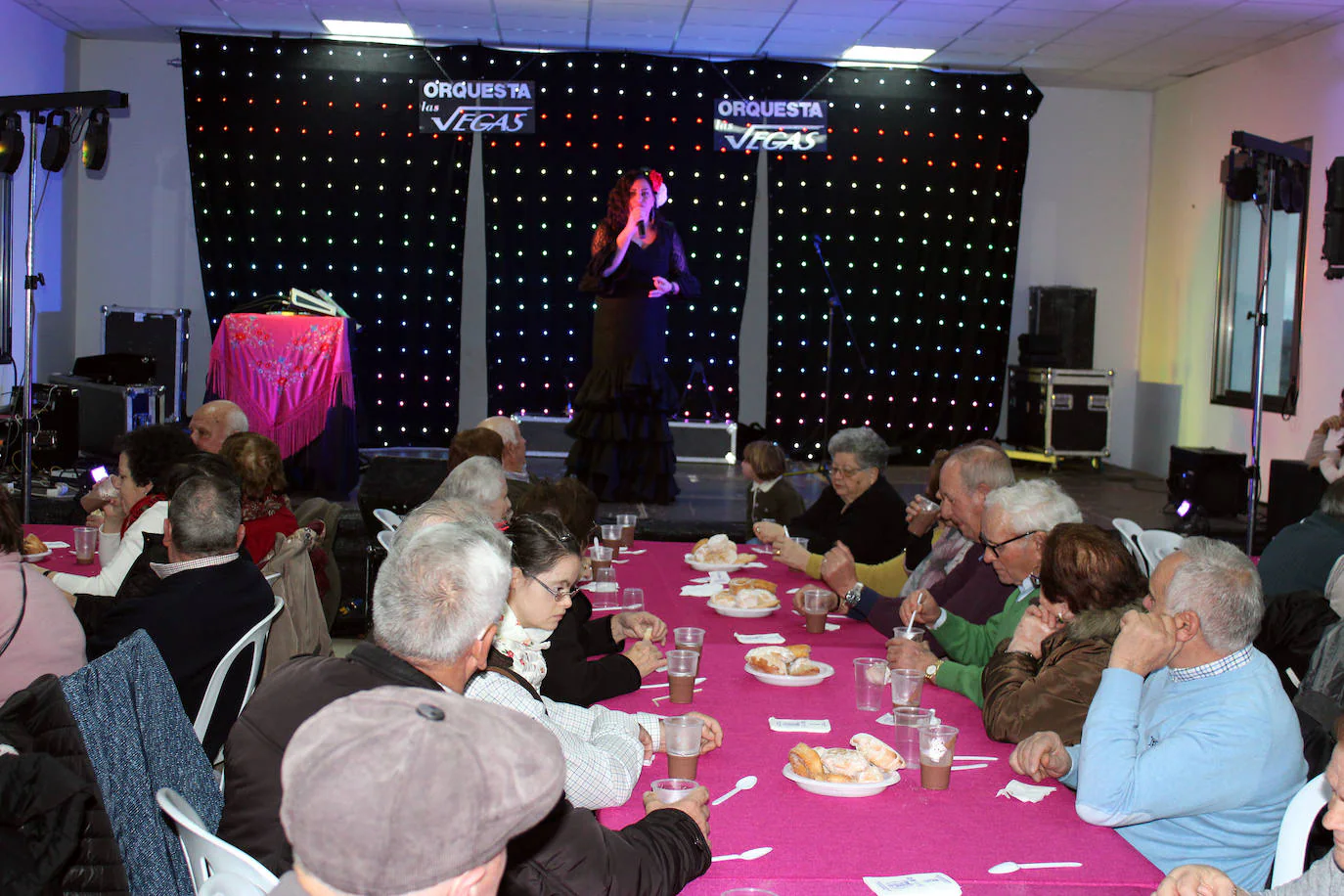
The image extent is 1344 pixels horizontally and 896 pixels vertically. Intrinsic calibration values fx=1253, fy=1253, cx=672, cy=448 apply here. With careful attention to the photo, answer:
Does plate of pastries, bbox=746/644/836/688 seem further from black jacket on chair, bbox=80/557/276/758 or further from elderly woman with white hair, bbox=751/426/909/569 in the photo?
elderly woman with white hair, bbox=751/426/909/569

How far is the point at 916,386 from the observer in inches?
486

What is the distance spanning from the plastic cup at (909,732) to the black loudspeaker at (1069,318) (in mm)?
10350

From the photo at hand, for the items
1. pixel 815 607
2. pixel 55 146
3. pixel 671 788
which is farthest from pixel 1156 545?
pixel 55 146

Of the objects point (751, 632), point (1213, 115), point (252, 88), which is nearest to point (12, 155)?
point (252, 88)

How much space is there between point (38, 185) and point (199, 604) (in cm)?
939

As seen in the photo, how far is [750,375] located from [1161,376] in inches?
159

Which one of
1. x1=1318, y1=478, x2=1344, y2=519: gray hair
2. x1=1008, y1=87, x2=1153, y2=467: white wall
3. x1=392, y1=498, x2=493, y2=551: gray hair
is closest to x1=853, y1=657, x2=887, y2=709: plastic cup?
x1=392, y1=498, x2=493, y2=551: gray hair

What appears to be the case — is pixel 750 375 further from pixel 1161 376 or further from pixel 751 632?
pixel 751 632

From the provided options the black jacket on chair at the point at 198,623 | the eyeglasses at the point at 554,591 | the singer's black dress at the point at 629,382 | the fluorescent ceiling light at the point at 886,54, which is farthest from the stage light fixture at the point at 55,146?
the fluorescent ceiling light at the point at 886,54

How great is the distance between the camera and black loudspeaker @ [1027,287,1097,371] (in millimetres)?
12281

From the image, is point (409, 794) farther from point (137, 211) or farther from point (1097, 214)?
point (1097, 214)

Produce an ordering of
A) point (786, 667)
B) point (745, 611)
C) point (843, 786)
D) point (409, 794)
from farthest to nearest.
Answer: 1. point (745, 611)
2. point (786, 667)
3. point (843, 786)
4. point (409, 794)

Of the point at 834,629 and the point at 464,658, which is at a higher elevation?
the point at 464,658

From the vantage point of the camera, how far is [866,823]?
2227mm
